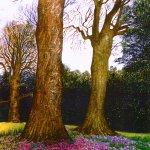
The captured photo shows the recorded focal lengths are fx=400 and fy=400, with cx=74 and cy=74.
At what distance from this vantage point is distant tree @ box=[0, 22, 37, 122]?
4075 centimetres

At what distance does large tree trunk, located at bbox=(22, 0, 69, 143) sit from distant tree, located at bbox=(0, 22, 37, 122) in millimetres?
25361

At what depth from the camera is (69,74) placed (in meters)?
40.3

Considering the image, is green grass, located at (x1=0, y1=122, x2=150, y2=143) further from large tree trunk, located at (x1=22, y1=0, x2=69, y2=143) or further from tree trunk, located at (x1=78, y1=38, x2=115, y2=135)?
large tree trunk, located at (x1=22, y1=0, x2=69, y2=143)

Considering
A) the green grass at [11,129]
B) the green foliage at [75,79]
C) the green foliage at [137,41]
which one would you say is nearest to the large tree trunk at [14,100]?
the green foliage at [75,79]

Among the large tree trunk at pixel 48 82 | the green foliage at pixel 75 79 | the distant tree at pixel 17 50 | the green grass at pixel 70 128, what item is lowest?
the green grass at pixel 70 128

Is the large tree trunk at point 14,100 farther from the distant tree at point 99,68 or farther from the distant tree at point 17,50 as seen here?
the distant tree at point 99,68

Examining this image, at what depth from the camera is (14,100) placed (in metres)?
39.4

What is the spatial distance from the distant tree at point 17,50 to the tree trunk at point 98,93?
20.0 meters

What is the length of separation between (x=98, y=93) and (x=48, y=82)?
6699mm

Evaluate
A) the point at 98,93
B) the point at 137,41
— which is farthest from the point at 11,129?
the point at 137,41

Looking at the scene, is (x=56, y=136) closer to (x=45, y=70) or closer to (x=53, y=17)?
(x=45, y=70)

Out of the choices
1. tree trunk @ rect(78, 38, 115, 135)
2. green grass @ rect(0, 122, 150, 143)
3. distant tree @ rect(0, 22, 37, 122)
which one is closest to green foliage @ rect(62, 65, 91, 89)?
distant tree @ rect(0, 22, 37, 122)

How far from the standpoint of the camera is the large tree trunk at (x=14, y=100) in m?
38.8

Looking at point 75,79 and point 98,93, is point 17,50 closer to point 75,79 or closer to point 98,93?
point 75,79
